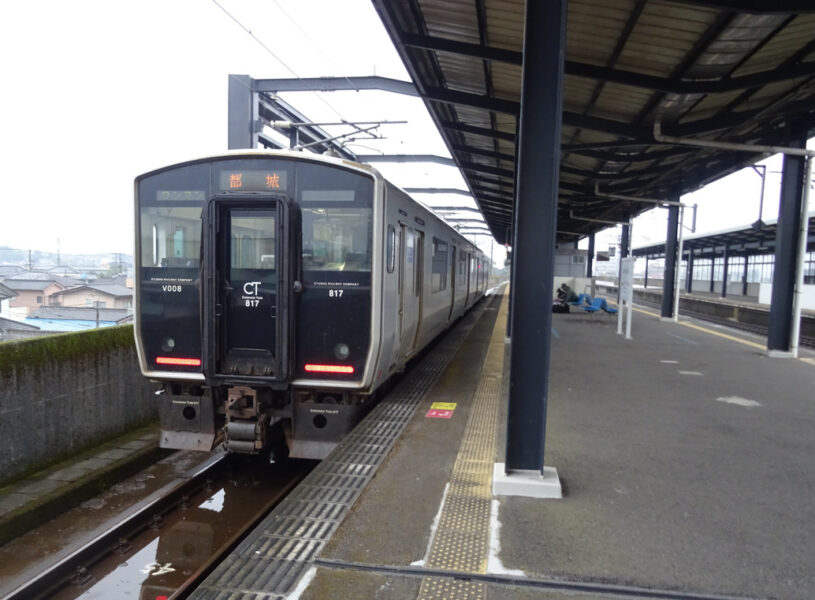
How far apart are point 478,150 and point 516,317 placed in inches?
358

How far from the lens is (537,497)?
395 cm

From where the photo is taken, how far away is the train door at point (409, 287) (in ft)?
21.6

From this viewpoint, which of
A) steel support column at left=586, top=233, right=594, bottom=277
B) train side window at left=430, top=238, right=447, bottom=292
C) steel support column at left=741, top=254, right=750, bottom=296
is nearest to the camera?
train side window at left=430, top=238, right=447, bottom=292

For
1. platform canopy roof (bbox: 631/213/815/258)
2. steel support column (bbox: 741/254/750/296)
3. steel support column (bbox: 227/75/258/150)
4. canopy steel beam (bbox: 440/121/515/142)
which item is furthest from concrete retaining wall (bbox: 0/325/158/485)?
steel support column (bbox: 741/254/750/296)

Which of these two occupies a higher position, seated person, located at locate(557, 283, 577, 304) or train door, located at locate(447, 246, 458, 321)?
train door, located at locate(447, 246, 458, 321)

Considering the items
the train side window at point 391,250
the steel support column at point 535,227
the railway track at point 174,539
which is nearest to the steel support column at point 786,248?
the train side window at point 391,250

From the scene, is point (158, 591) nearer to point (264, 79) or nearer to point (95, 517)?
point (95, 517)

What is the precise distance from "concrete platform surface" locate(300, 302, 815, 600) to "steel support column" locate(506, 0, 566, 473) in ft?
1.85

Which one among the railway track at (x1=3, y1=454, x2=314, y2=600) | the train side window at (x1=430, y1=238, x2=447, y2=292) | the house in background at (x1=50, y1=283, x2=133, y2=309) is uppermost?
the train side window at (x1=430, y1=238, x2=447, y2=292)

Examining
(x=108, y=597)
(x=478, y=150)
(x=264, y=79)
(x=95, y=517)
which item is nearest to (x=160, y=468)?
(x=95, y=517)

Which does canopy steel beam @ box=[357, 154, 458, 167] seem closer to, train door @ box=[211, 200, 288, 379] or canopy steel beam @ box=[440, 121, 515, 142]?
canopy steel beam @ box=[440, 121, 515, 142]

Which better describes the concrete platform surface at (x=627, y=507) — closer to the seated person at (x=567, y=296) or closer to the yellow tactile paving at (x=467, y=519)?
the yellow tactile paving at (x=467, y=519)

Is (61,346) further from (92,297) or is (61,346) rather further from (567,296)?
(567,296)

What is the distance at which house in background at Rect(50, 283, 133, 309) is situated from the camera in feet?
25.7
